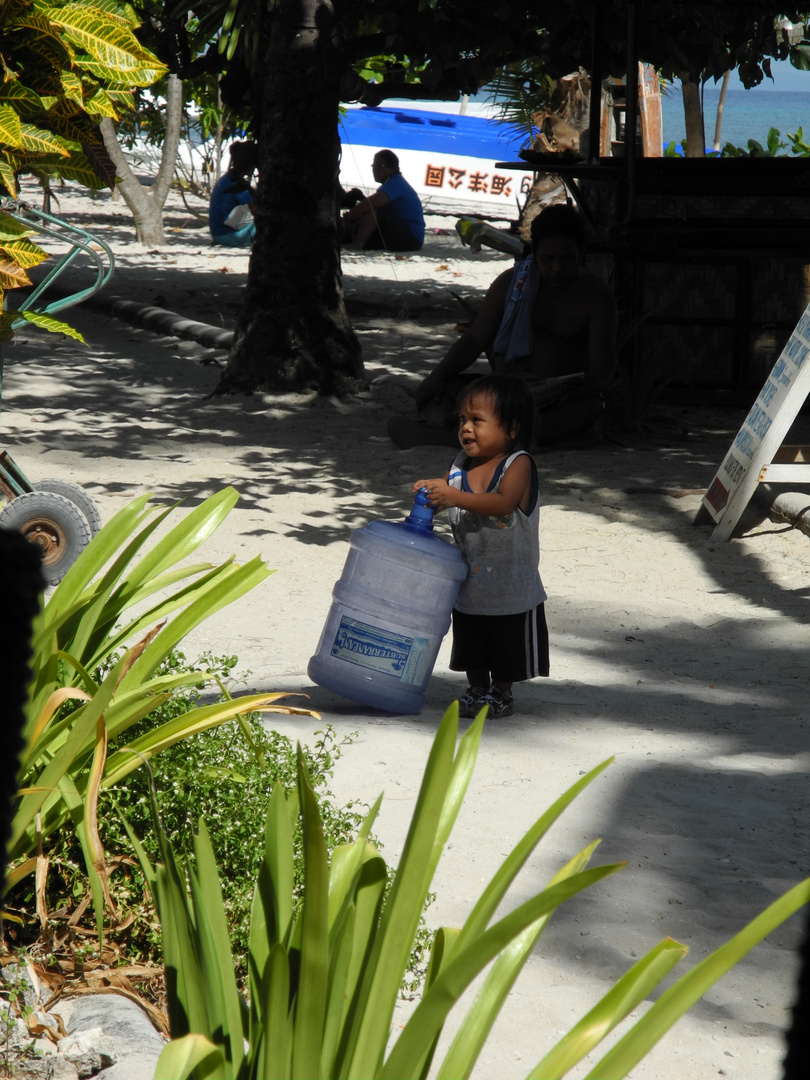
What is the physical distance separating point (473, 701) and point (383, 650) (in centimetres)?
38

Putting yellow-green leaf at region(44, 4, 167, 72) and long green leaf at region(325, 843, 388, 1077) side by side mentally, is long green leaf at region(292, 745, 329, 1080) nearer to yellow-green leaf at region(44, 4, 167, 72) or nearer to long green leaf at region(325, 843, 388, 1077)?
long green leaf at region(325, 843, 388, 1077)

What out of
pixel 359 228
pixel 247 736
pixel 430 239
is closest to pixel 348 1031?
pixel 247 736

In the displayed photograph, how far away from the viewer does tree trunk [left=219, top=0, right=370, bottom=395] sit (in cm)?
859

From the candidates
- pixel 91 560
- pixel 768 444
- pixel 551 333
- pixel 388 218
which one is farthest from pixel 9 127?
pixel 388 218

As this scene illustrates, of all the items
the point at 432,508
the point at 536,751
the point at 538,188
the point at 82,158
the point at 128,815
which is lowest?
the point at 536,751

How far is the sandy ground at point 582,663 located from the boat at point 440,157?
19.6 metres

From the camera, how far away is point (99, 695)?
6.63ft

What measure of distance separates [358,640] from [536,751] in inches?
25.2

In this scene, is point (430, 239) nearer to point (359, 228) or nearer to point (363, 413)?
point (359, 228)

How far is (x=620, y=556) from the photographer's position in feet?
18.4

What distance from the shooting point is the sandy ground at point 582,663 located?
246 centimetres

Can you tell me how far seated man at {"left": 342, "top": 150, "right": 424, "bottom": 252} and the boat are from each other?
358 inches

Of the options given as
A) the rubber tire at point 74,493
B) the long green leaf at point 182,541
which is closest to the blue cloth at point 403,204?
the rubber tire at point 74,493

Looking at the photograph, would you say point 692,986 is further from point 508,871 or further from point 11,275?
point 11,275
